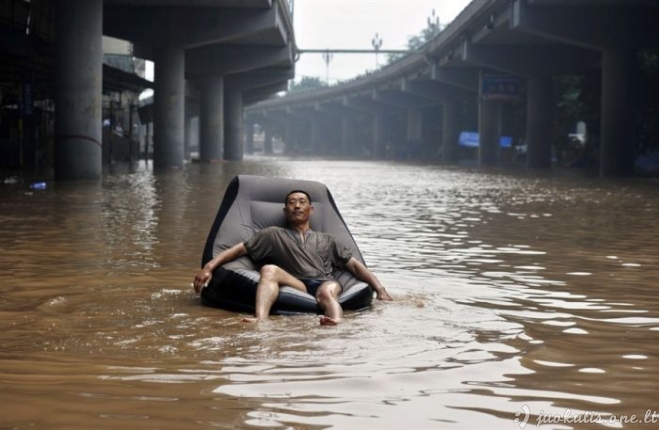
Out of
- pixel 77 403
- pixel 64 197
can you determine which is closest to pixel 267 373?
pixel 77 403

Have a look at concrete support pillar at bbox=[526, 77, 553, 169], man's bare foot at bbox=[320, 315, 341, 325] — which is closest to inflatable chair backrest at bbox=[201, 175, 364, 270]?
man's bare foot at bbox=[320, 315, 341, 325]

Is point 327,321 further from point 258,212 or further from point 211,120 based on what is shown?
point 211,120

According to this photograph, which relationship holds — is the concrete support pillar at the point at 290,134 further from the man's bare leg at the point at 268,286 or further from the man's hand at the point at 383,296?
the man's bare leg at the point at 268,286

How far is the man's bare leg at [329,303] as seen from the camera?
779 cm

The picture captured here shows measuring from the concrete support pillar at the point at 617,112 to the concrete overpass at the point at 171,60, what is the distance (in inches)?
550

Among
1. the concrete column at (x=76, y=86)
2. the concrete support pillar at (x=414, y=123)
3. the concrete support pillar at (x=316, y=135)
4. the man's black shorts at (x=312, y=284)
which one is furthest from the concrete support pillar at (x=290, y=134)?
the man's black shorts at (x=312, y=284)

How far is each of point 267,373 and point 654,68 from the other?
50.0 metres

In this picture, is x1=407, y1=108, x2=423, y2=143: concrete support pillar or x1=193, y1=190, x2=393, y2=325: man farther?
x1=407, y1=108, x2=423, y2=143: concrete support pillar

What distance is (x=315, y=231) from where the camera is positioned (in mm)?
9477

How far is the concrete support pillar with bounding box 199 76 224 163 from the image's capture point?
63875mm

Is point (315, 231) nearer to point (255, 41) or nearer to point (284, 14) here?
point (284, 14)

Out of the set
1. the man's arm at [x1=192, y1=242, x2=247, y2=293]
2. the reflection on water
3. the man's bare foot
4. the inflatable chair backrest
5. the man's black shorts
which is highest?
the inflatable chair backrest

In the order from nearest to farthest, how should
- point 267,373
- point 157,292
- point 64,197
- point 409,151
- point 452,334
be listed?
1. point 267,373
2. point 452,334
3. point 157,292
4. point 64,197
5. point 409,151

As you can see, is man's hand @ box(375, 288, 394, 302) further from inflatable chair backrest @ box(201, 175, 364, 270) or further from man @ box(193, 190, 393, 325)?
inflatable chair backrest @ box(201, 175, 364, 270)
